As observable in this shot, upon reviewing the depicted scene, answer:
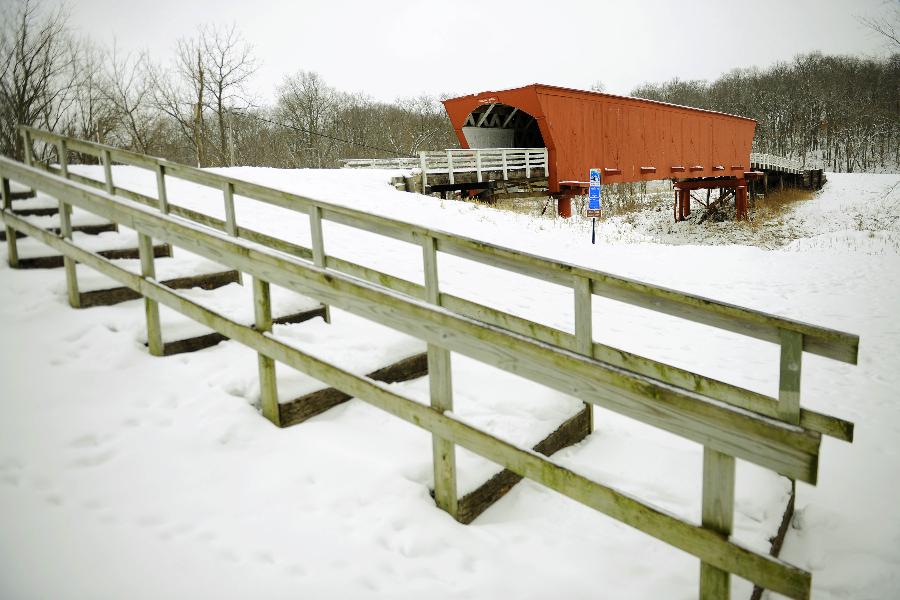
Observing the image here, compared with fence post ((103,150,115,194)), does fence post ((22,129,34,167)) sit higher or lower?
higher

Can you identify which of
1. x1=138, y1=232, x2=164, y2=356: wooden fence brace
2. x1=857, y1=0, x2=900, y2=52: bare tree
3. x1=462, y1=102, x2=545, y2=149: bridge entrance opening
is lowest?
x1=138, y1=232, x2=164, y2=356: wooden fence brace

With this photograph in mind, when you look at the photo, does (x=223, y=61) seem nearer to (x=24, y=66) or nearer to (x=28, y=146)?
(x=24, y=66)

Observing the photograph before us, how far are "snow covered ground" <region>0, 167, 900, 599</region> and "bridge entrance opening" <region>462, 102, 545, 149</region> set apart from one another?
1728 cm

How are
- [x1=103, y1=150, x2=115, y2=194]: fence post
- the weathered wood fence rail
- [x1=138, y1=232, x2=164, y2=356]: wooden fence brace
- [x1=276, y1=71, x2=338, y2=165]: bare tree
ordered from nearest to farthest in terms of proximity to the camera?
the weathered wood fence rail, [x1=138, y1=232, x2=164, y2=356]: wooden fence brace, [x1=103, y1=150, x2=115, y2=194]: fence post, [x1=276, y1=71, x2=338, y2=165]: bare tree

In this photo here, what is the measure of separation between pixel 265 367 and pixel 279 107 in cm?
6320

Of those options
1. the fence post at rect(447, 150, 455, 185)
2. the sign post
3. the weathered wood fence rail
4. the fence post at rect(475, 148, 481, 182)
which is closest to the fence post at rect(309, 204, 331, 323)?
the weathered wood fence rail

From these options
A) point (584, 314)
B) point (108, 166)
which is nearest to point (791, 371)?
point (584, 314)

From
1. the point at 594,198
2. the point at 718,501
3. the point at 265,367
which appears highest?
the point at 594,198

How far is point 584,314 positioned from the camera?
3.25 m

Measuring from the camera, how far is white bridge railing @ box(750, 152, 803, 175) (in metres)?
34.7

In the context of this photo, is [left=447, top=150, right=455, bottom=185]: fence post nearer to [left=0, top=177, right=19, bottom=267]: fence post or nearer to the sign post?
the sign post

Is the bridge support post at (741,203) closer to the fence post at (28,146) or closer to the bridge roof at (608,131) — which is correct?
the bridge roof at (608,131)

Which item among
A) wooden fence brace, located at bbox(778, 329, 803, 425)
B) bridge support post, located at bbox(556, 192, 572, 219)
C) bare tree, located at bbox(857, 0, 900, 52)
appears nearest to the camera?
wooden fence brace, located at bbox(778, 329, 803, 425)

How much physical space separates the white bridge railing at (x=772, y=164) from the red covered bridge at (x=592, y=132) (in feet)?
32.4
